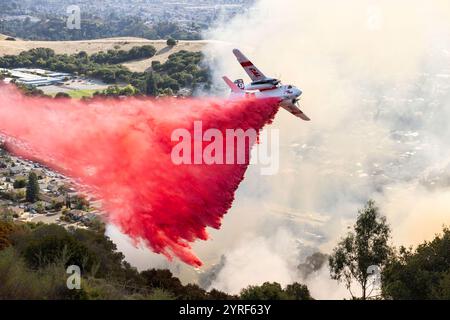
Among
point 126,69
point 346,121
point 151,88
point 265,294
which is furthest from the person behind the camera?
point 126,69

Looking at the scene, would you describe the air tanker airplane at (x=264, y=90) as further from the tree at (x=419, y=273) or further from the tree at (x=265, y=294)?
the tree at (x=265, y=294)

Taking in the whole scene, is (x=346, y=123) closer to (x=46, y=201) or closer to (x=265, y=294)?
(x=46, y=201)

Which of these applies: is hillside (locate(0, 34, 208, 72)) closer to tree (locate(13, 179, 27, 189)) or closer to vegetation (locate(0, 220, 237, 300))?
tree (locate(13, 179, 27, 189))

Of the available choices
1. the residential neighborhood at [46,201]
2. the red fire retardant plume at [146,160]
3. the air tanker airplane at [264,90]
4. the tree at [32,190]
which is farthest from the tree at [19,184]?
the air tanker airplane at [264,90]

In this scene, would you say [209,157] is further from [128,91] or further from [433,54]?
[433,54]

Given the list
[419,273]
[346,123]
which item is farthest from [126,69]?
[419,273]
